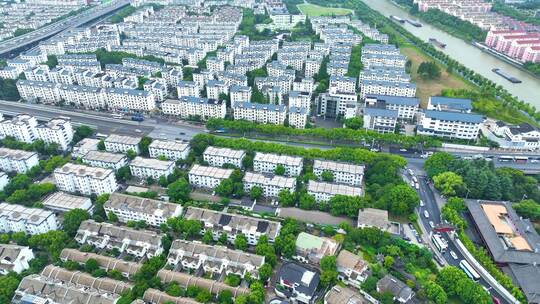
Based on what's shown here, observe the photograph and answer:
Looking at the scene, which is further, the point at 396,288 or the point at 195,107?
the point at 195,107

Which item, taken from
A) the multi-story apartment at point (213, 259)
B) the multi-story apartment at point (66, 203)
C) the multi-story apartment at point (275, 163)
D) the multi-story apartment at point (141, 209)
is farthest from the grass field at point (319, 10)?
the multi-story apartment at point (213, 259)

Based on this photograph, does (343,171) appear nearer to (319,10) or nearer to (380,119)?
(380,119)

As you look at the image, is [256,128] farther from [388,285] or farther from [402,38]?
[402,38]

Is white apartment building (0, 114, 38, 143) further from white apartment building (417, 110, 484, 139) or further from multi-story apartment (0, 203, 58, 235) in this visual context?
white apartment building (417, 110, 484, 139)

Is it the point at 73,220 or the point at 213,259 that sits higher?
the point at 73,220

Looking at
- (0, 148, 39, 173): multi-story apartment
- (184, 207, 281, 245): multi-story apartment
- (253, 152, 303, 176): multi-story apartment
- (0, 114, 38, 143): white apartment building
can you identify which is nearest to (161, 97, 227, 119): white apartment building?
(253, 152, 303, 176): multi-story apartment

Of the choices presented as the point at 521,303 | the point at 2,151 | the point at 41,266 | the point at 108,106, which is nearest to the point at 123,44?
the point at 108,106

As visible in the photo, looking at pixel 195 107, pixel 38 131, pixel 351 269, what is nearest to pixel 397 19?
pixel 195 107
